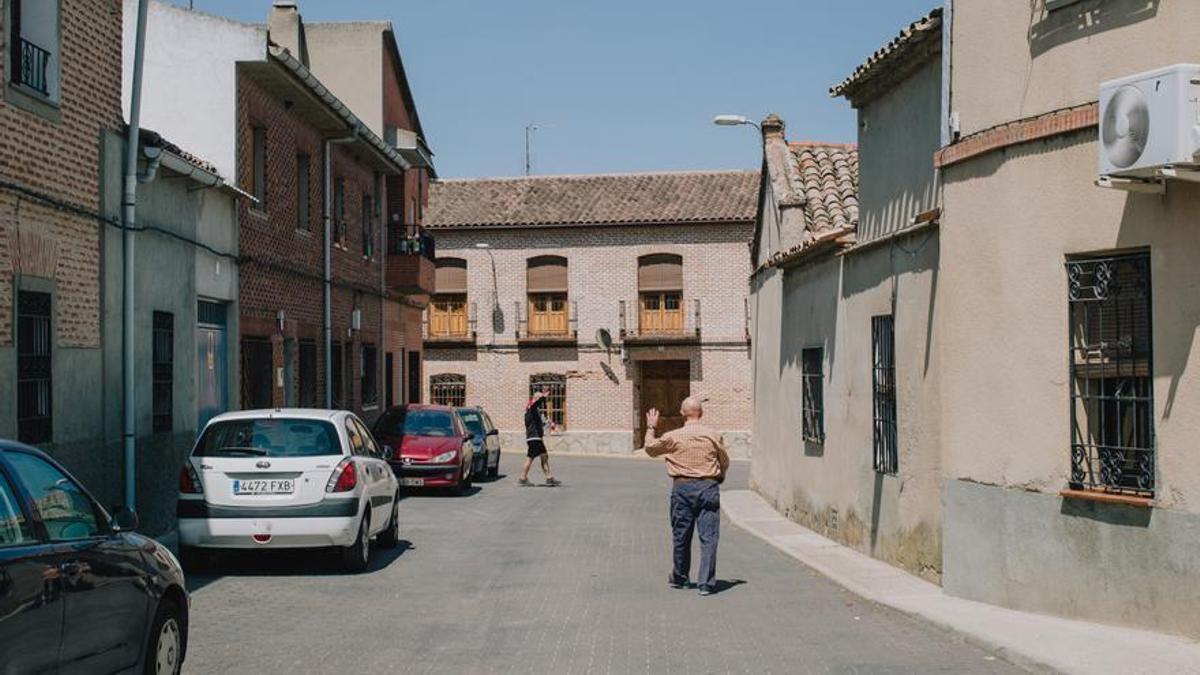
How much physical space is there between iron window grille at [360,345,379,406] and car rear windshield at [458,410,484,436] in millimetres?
2045

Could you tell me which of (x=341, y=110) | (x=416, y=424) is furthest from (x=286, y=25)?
(x=416, y=424)

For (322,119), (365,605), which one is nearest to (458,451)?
(322,119)

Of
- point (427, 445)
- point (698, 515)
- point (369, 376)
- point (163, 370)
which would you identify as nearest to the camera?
point (698, 515)

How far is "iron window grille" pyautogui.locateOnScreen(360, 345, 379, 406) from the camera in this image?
29.4 m

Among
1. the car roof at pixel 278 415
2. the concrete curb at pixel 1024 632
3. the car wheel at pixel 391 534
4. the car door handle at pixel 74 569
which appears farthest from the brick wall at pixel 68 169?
the concrete curb at pixel 1024 632

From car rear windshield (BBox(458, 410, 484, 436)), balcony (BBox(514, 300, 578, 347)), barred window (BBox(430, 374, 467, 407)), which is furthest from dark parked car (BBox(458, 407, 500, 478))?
barred window (BBox(430, 374, 467, 407))

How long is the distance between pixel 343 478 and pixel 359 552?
78 centimetres

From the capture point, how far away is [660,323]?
150ft

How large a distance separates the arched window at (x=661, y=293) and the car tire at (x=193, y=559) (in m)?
32.3

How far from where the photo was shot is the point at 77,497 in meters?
7.21

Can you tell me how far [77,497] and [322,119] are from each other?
57.0ft

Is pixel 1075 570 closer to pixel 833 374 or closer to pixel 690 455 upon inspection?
pixel 690 455

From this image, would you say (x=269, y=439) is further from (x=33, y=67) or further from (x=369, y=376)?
(x=369, y=376)

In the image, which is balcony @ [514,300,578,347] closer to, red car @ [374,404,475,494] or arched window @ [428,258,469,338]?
arched window @ [428,258,469,338]
